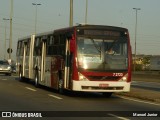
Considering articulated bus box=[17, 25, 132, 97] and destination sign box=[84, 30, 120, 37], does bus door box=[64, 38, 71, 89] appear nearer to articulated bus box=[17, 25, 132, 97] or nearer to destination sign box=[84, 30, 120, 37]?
articulated bus box=[17, 25, 132, 97]

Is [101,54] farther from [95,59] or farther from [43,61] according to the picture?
[43,61]

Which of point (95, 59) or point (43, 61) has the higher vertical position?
point (95, 59)

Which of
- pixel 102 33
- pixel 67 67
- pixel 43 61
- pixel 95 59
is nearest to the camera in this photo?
pixel 95 59

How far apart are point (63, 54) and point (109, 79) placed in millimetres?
2790

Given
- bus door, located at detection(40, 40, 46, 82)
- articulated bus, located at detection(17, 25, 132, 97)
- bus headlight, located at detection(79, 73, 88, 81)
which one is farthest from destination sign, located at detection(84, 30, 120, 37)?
bus door, located at detection(40, 40, 46, 82)

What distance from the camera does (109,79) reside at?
21562 mm

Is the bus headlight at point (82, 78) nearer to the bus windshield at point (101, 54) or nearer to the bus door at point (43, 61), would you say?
the bus windshield at point (101, 54)

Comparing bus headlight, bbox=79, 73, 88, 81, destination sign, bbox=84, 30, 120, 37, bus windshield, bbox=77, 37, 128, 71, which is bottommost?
bus headlight, bbox=79, 73, 88, 81

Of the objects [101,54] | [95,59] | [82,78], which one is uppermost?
[101,54]

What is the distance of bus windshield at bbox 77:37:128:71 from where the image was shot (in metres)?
21.5

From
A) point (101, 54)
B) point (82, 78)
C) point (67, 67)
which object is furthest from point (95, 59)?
point (67, 67)

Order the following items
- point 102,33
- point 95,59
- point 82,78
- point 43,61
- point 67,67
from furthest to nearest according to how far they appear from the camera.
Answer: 1. point 43,61
2. point 67,67
3. point 102,33
4. point 95,59
5. point 82,78

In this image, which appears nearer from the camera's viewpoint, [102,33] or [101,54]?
[101,54]

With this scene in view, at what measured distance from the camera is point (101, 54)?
70.9 ft
